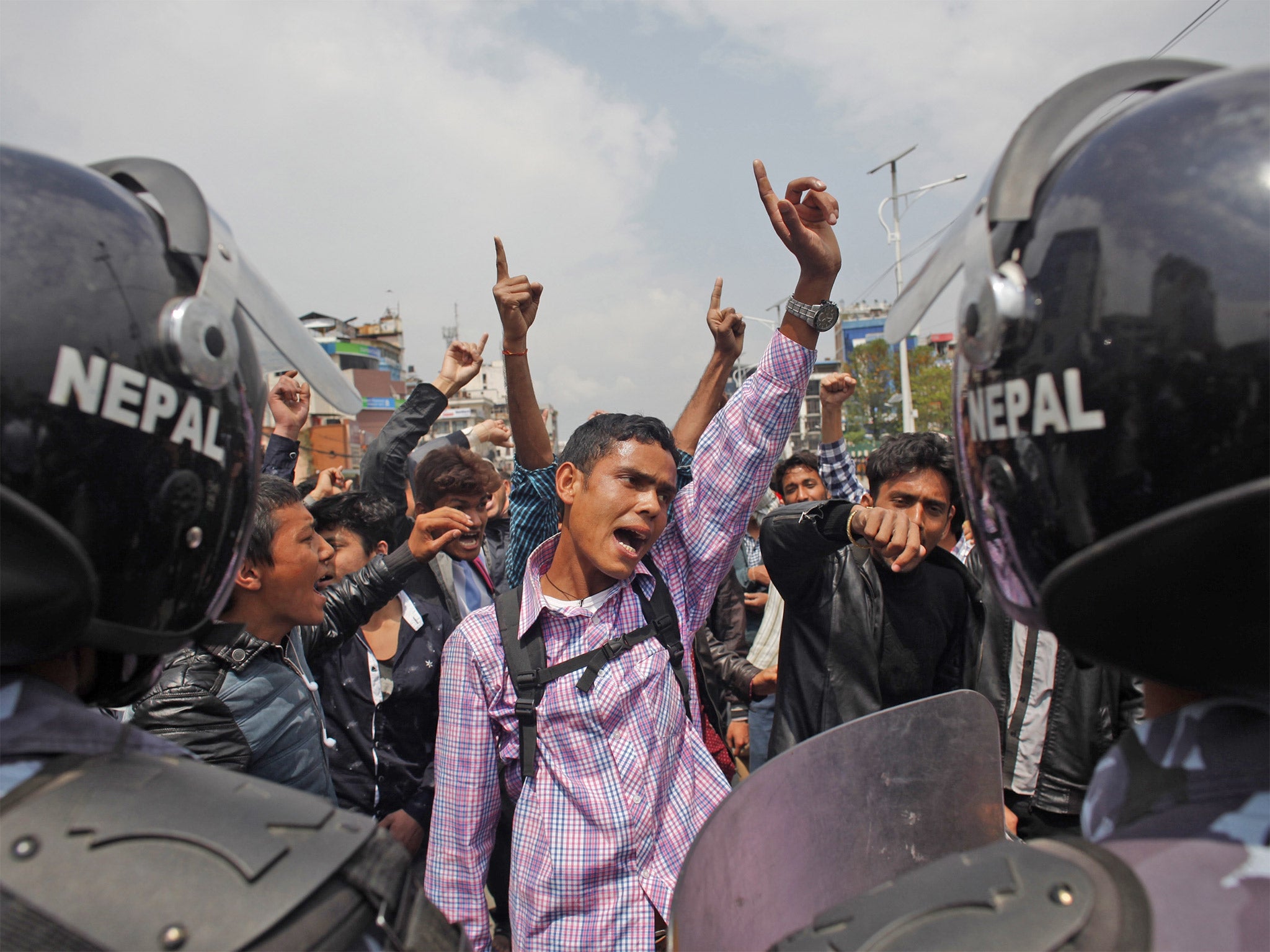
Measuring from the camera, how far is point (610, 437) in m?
2.37

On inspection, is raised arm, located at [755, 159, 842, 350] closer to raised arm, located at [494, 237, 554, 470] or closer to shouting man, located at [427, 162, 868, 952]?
shouting man, located at [427, 162, 868, 952]

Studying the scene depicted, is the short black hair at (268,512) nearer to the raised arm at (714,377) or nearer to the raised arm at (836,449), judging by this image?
the raised arm at (714,377)

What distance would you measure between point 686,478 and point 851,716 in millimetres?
947

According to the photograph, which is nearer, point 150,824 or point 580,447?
point 150,824

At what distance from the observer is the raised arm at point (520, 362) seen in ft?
8.94

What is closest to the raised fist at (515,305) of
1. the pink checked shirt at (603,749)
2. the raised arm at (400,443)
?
the pink checked shirt at (603,749)

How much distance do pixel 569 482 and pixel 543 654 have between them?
547mm

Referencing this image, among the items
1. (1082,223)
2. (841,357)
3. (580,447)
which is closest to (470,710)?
(580,447)

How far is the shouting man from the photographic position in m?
1.89

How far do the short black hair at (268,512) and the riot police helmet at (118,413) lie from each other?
1249 mm

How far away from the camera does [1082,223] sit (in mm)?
918

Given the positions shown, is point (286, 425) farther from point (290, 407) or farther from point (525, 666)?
point (525, 666)

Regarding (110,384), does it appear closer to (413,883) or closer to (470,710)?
(413,883)

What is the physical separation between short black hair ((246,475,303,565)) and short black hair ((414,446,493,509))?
40.2 inches
